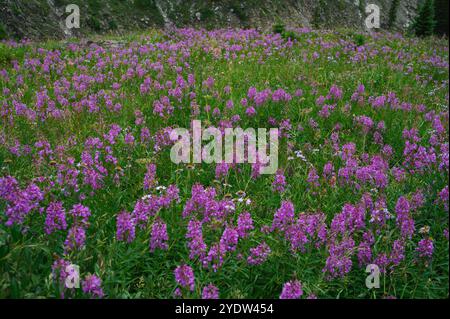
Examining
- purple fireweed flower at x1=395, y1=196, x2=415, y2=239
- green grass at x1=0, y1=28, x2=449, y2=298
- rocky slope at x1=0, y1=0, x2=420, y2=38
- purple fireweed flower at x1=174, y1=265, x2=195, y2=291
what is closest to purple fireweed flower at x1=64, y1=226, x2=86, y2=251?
green grass at x1=0, y1=28, x2=449, y2=298

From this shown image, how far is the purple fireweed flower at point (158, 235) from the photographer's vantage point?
3623 mm

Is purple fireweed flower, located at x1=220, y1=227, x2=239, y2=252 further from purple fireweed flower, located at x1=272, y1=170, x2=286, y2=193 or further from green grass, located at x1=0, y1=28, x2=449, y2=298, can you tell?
purple fireweed flower, located at x1=272, y1=170, x2=286, y2=193

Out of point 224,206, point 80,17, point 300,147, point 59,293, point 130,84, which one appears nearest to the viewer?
point 59,293

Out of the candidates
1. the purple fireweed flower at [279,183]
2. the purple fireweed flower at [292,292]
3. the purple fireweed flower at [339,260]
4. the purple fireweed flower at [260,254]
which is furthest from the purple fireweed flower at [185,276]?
the purple fireweed flower at [279,183]

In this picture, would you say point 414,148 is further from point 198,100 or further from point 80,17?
point 80,17

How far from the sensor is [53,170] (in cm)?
492

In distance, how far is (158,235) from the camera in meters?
3.63

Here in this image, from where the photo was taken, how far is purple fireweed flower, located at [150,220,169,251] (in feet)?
11.9

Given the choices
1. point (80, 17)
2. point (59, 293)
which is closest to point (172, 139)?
point (59, 293)

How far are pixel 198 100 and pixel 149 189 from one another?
3780 millimetres

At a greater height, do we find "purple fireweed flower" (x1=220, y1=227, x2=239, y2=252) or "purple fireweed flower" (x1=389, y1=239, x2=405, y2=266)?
"purple fireweed flower" (x1=220, y1=227, x2=239, y2=252)

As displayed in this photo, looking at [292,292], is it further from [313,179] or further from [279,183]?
[313,179]

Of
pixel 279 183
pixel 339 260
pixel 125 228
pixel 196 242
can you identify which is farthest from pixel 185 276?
pixel 279 183

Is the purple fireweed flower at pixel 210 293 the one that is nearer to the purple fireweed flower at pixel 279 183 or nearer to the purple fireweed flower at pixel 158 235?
the purple fireweed flower at pixel 158 235
